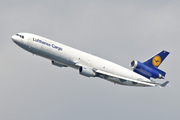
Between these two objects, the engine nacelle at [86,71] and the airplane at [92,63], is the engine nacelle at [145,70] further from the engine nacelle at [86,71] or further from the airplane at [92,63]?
the engine nacelle at [86,71]

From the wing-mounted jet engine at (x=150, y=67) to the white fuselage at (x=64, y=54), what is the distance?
4.01 metres

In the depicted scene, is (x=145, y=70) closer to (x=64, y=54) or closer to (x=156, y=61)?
(x=156, y=61)

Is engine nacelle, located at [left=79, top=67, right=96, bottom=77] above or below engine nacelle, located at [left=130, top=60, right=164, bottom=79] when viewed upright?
below

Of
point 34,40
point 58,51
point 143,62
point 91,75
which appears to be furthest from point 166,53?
point 34,40

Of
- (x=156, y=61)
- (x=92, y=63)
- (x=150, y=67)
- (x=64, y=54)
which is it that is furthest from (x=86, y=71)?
(x=156, y=61)

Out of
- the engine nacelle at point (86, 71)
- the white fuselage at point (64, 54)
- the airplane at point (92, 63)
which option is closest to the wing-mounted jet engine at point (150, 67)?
the airplane at point (92, 63)

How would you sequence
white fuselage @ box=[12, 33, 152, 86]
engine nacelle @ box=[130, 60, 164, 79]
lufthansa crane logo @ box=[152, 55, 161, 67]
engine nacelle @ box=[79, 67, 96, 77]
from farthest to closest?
lufthansa crane logo @ box=[152, 55, 161, 67] → engine nacelle @ box=[130, 60, 164, 79] → engine nacelle @ box=[79, 67, 96, 77] → white fuselage @ box=[12, 33, 152, 86]

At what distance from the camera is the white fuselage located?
8031 cm

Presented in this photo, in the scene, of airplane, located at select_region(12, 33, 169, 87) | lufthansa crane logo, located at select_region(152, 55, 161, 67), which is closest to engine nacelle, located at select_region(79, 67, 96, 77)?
airplane, located at select_region(12, 33, 169, 87)

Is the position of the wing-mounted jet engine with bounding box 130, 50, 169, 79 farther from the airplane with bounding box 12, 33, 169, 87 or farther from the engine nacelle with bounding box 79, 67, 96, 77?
the engine nacelle with bounding box 79, 67, 96, 77

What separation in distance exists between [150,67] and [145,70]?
2625 millimetres

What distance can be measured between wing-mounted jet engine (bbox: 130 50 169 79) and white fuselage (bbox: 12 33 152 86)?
4.01 m

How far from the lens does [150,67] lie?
98.2 metres

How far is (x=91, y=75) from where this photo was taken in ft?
282
